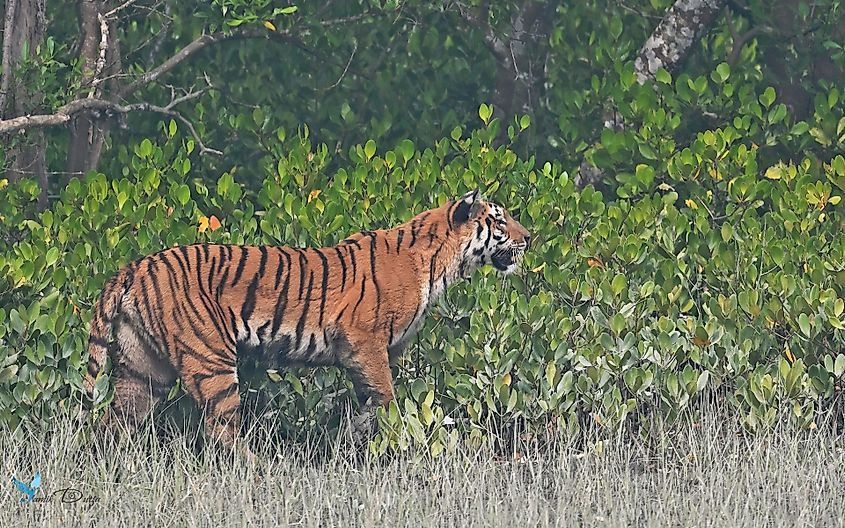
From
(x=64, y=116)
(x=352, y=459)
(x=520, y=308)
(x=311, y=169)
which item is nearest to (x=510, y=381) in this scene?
(x=520, y=308)

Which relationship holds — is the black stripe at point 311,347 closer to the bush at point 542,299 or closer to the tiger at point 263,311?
the tiger at point 263,311

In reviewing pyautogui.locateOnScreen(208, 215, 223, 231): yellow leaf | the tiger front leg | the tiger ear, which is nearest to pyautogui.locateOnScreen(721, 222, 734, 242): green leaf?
the tiger ear

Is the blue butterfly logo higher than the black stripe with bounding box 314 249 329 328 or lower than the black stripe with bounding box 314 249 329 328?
lower

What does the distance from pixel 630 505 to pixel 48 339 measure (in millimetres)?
2591

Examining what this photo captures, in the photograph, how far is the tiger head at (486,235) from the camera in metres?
6.66

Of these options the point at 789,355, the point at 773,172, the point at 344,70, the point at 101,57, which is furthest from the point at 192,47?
the point at 789,355

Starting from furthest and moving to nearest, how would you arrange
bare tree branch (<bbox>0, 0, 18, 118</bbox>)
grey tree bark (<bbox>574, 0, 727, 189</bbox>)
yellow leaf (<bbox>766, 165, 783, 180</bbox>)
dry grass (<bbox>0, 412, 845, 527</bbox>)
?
grey tree bark (<bbox>574, 0, 727, 189</bbox>), yellow leaf (<bbox>766, 165, 783, 180</bbox>), bare tree branch (<bbox>0, 0, 18, 118</bbox>), dry grass (<bbox>0, 412, 845, 527</bbox>)

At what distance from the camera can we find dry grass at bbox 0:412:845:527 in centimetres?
556

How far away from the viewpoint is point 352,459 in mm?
6328

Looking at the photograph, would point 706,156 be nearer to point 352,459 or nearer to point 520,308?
point 520,308

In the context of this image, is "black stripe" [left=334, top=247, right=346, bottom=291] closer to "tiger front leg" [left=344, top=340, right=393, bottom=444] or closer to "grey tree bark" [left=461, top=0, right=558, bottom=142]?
"tiger front leg" [left=344, top=340, right=393, bottom=444]

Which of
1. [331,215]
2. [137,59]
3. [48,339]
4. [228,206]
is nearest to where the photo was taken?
[48,339]

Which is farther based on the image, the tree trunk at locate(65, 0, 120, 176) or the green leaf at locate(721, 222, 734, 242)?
the tree trunk at locate(65, 0, 120, 176)

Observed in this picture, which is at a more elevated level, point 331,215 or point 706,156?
point 706,156
